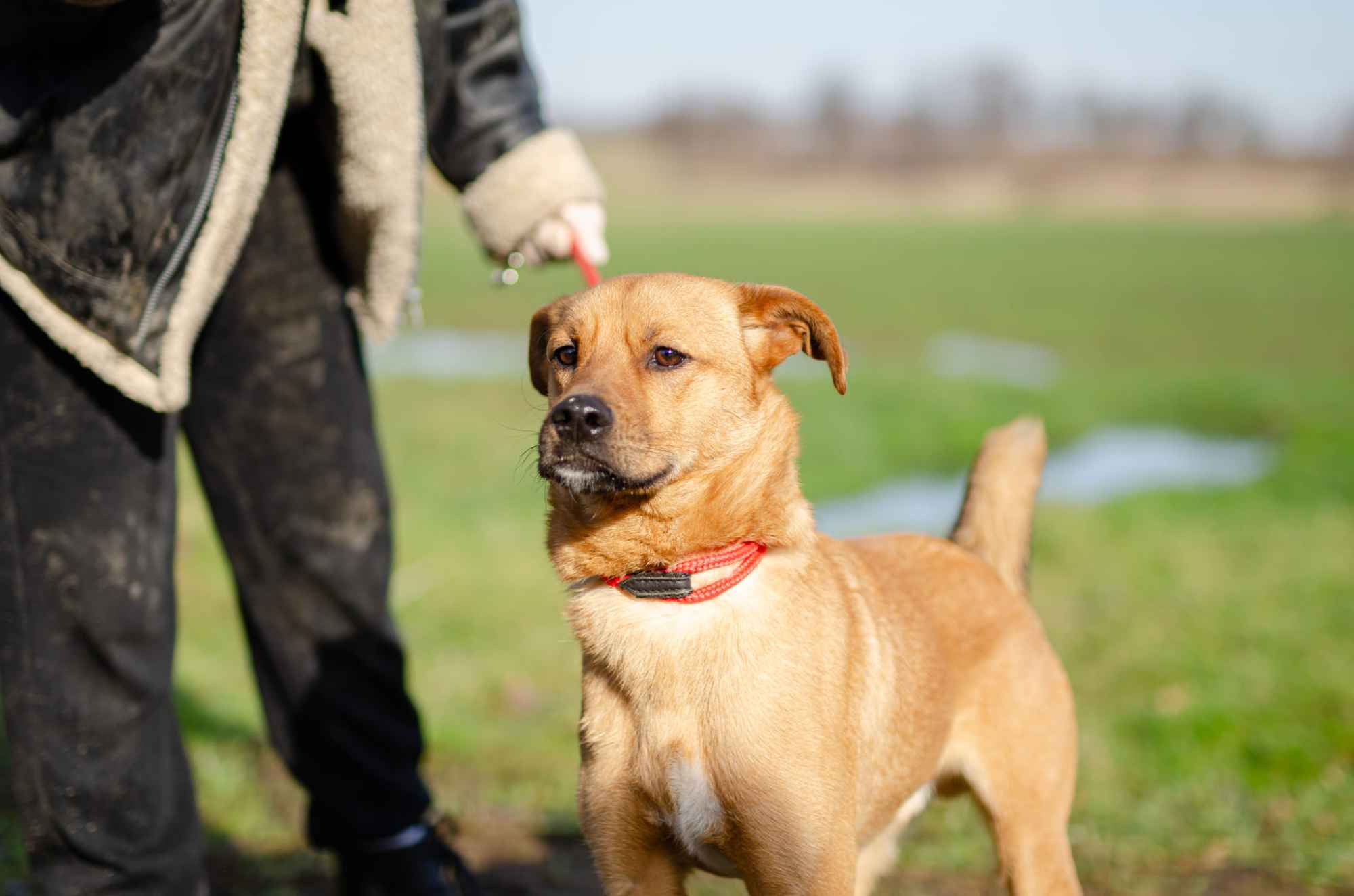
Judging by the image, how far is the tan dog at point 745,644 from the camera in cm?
257

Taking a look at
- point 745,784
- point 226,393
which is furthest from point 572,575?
point 226,393

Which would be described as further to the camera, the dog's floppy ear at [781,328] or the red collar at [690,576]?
the dog's floppy ear at [781,328]

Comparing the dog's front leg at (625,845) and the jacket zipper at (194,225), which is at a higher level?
the jacket zipper at (194,225)

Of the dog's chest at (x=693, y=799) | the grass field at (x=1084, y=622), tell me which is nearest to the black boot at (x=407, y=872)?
the grass field at (x=1084, y=622)

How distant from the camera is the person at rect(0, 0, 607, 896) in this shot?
2.57 meters

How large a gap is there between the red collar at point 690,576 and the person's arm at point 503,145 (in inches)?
40.4

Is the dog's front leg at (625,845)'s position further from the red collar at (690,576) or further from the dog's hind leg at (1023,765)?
the dog's hind leg at (1023,765)

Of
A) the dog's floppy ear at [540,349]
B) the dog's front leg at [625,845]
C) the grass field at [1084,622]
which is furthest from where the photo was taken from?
the grass field at [1084,622]

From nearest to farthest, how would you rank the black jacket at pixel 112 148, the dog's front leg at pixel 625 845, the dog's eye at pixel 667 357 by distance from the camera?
the black jacket at pixel 112 148 < the dog's front leg at pixel 625 845 < the dog's eye at pixel 667 357

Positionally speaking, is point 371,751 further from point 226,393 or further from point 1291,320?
point 1291,320

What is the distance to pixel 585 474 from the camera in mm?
2652

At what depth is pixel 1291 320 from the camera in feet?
73.2

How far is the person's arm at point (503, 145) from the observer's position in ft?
10.9

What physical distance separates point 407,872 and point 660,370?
1604 mm
